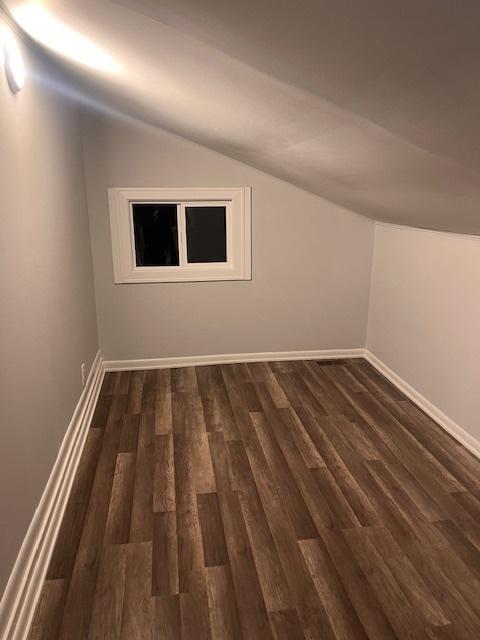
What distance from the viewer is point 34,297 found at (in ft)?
6.41

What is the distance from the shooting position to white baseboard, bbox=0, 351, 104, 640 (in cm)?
150

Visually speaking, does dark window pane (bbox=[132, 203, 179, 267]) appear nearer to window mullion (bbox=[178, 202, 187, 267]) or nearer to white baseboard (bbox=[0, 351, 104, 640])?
window mullion (bbox=[178, 202, 187, 267])

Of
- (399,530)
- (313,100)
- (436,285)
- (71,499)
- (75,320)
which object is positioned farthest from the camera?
(436,285)

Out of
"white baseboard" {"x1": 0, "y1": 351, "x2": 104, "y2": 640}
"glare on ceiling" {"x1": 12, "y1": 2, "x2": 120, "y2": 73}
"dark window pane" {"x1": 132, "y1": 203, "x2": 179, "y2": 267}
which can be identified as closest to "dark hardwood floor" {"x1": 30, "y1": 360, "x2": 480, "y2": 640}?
"white baseboard" {"x1": 0, "y1": 351, "x2": 104, "y2": 640}

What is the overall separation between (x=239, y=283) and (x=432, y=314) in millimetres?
1558

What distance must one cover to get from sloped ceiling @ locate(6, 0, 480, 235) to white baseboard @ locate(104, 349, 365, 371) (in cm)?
197

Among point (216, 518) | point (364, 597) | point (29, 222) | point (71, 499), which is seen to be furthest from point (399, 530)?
point (29, 222)

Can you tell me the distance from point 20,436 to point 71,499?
0.71 m

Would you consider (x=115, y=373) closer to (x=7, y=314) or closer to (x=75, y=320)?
(x=75, y=320)

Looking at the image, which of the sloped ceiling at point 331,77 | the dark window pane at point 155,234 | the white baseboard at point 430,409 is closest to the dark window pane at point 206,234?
the dark window pane at point 155,234

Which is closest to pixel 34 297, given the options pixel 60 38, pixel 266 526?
pixel 60 38

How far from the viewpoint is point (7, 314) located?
1616 mm

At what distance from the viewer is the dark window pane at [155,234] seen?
3.73 meters

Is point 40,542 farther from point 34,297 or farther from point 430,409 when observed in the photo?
point 430,409
